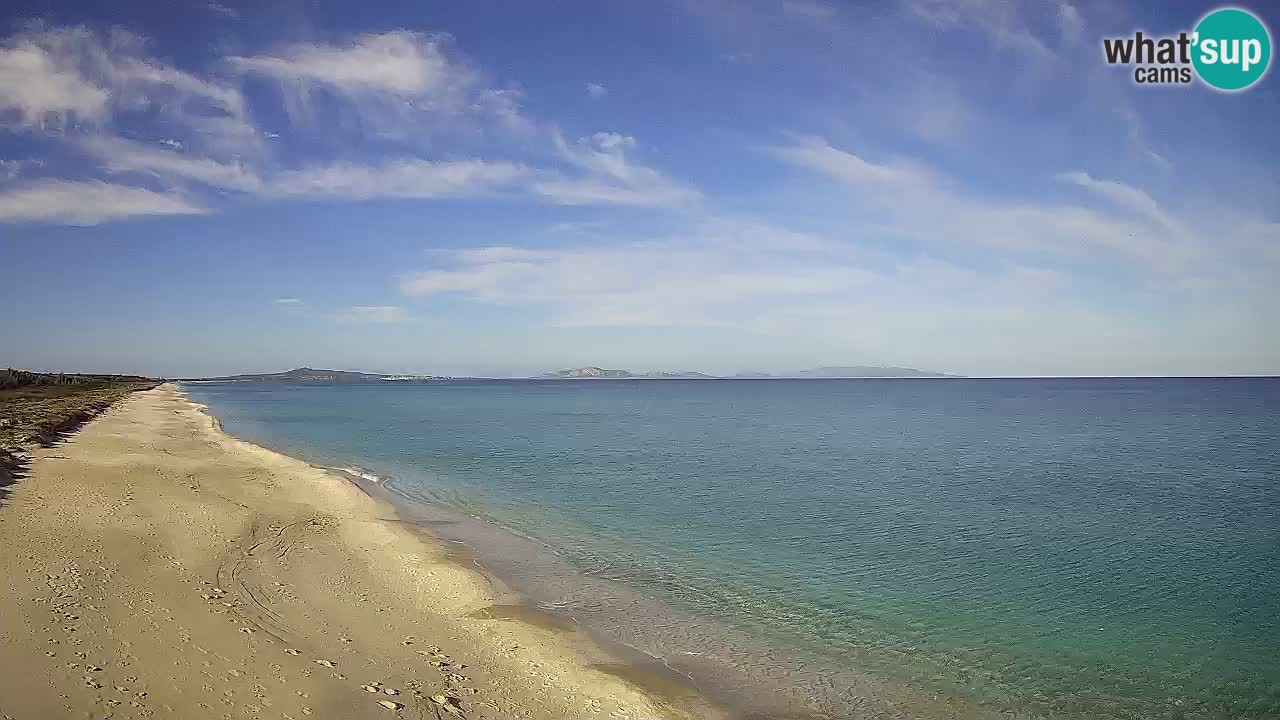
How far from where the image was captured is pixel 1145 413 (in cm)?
7819

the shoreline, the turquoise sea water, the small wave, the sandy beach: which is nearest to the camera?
the sandy beach

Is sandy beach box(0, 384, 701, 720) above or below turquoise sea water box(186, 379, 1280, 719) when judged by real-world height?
above

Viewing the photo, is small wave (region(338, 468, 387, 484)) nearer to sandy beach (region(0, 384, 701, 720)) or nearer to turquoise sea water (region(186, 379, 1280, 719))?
turquoise sea water (region(186, 379, 1280, 719))

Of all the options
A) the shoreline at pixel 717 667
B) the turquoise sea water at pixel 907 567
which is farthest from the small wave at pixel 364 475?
the shoreline at pixel 717 667

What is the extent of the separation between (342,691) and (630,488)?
62.0ft

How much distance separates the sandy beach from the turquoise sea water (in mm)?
1690

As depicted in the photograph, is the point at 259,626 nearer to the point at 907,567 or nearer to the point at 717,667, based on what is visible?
the point at 717,667

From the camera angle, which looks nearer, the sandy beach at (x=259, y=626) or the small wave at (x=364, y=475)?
the sandy beach at (x=259, y=626)

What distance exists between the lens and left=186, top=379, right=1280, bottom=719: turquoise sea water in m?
10.3

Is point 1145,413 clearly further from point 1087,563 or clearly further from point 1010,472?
point 1087,563

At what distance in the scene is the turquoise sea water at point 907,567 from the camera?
33.7 feet

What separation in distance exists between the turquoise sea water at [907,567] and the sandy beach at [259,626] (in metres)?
1.69

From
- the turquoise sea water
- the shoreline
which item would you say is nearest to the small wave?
the turquoise sea water

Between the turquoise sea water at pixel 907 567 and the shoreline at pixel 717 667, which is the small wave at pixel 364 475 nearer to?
the turquoise sea water at pixel 907 567
